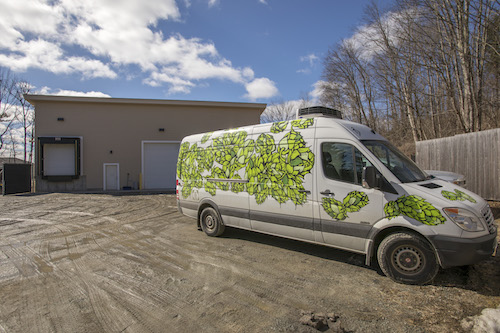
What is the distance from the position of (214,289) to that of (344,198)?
228cm

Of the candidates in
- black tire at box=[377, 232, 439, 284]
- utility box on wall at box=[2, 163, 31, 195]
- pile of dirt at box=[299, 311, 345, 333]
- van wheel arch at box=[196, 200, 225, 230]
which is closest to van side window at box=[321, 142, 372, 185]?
black tire at box=[377, 232, 439, 284]

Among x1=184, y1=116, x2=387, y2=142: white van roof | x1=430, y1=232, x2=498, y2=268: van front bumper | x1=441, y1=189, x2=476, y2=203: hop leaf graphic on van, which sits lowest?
x1=430, y1=232, x2=498, y2=268: van front bumper

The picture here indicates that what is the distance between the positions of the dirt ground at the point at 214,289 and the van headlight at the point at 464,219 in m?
0.83

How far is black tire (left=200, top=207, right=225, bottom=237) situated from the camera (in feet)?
20.3

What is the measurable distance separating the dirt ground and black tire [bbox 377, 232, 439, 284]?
0.46ft

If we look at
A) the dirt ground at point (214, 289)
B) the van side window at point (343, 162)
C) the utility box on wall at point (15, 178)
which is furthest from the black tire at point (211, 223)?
the utility box on wall at point (15, 178)

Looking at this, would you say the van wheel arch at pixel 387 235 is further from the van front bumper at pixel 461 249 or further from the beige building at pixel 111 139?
the beige building at pixel 111 139

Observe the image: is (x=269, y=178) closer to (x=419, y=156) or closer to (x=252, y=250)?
(x=252, y=250)

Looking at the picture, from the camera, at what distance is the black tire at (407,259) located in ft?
11.7

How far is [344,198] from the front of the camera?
421 centimetres

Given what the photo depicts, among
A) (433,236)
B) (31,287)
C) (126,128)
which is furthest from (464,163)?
(126,128)

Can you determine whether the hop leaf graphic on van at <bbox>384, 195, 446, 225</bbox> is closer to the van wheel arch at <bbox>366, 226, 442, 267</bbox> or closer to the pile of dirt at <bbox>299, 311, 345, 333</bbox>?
the van wheel arch at <bbox>366, 226, 442, 267</bbox>

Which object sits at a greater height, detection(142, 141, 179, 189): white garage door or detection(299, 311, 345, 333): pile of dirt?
detection(142, 141, 179, 189): white garage door

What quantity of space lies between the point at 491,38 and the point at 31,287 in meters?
16.6
